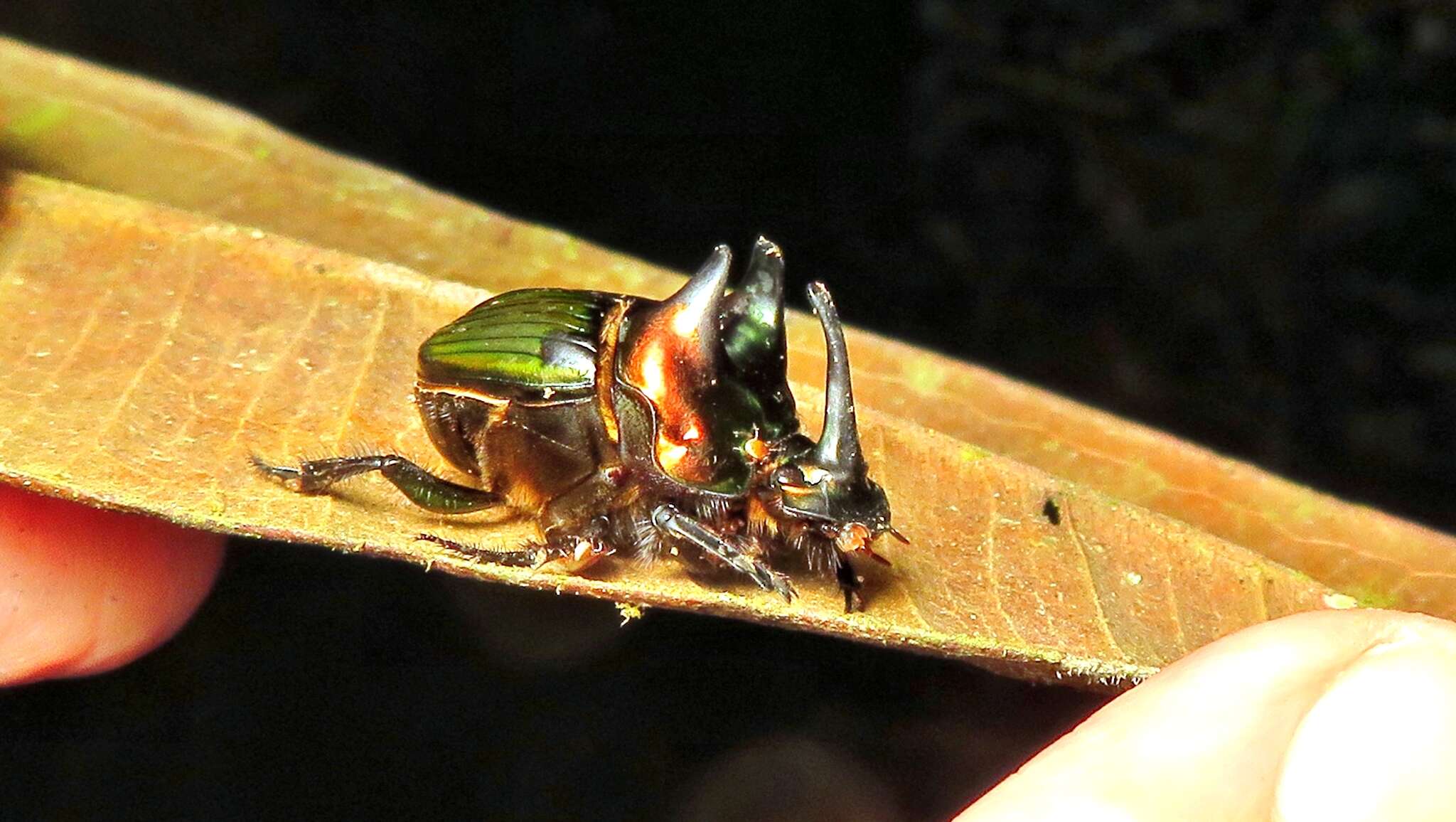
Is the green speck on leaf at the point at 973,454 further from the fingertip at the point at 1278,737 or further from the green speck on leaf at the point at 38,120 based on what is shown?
the green speck on leaf at the point at 38,120

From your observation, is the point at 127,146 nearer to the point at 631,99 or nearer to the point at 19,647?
the point at 19,647

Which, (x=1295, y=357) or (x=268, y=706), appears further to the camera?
(x=1295, y=357)

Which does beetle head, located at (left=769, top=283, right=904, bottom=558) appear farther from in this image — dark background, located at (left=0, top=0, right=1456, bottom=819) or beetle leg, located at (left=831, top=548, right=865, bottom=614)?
dark background, located at (left=0, top=0, right=1456, bottom=819)

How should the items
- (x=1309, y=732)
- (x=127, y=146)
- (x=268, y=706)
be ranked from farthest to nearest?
1. (x=268, y=706)
2. (x=127, y=146)
3. (x=1309, y=732)

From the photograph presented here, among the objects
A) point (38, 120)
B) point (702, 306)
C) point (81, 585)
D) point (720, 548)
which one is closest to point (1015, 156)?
point (702, 306)

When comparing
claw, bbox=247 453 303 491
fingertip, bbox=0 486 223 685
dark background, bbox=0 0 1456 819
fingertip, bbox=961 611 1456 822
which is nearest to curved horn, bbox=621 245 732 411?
claw, bbox=247 453 303 491

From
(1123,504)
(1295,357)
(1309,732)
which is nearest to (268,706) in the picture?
(1123,504)
